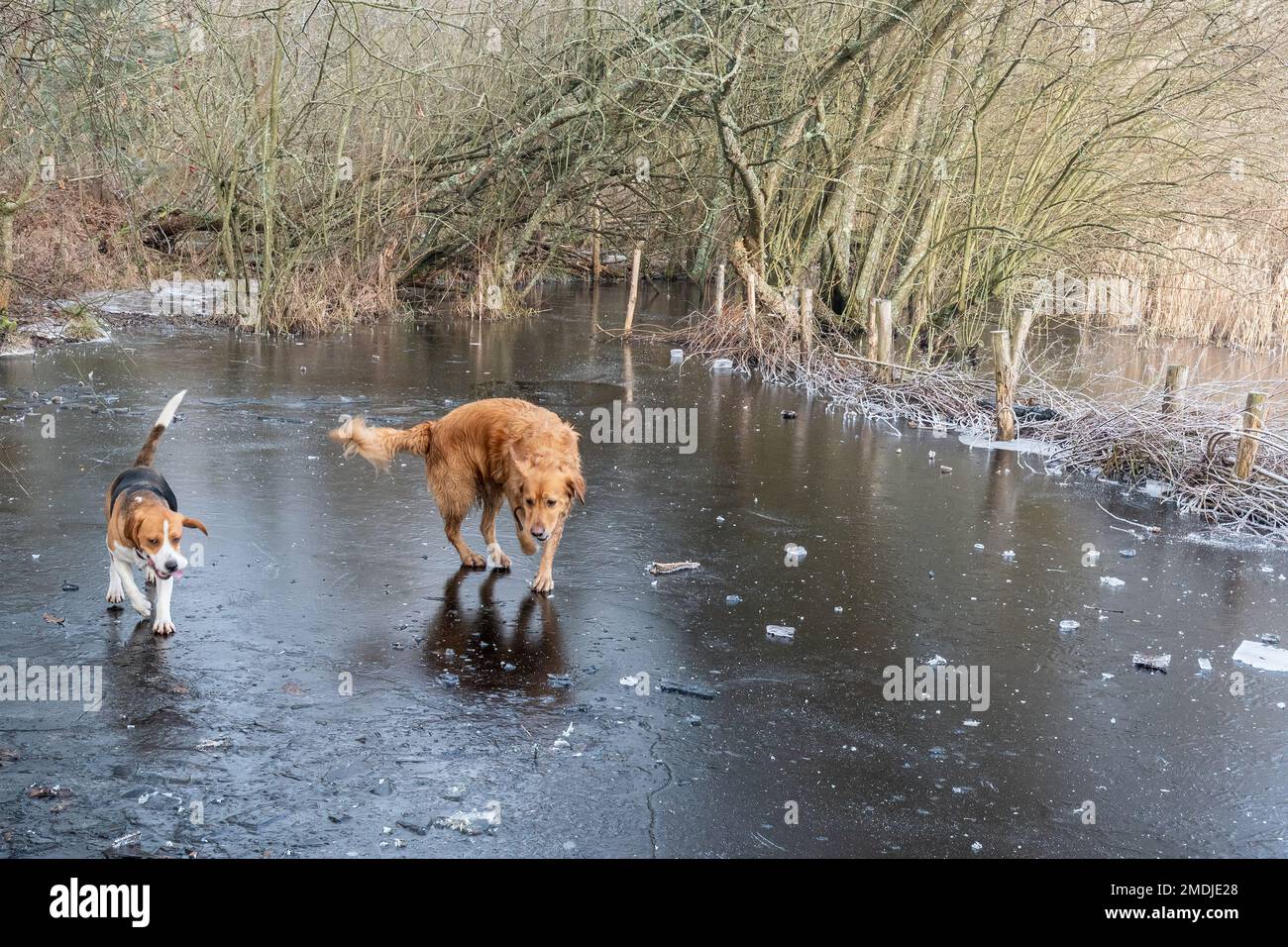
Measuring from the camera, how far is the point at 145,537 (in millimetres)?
6004

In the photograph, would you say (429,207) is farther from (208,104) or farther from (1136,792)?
(1136,792)

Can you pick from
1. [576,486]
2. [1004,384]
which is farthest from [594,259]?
[576,486]

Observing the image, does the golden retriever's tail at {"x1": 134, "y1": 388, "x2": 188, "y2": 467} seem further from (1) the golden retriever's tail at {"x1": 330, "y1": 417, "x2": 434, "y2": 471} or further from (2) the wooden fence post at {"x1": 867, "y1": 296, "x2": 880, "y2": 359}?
(2) the wooden fence post at {"x1": 867, "y1": 296, "x2": 880, "y2": 359}

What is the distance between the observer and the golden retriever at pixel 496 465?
7.07m

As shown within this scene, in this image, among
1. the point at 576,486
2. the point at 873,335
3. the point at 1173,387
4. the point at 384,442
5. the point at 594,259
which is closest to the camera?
the point at 576,486

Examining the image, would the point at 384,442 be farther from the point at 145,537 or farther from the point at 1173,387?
the point at 1173,387

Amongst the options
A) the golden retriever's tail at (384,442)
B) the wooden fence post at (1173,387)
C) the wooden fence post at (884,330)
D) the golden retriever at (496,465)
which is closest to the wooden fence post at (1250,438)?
the wooden fence post at (1173,387)

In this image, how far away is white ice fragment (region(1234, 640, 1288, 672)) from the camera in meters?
6.79

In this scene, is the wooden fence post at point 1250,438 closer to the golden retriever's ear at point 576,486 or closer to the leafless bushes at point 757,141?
the leafless bushes at point 757,141

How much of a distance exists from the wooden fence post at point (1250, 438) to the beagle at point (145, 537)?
863 centimetres

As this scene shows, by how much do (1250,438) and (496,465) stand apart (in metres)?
6.93

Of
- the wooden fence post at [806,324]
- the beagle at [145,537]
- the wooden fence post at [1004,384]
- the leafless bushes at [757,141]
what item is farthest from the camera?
the wooden fence post at [806,324]

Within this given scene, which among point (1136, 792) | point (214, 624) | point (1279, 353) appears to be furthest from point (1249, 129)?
point (214, 624)

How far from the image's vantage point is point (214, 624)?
6.62 meters
